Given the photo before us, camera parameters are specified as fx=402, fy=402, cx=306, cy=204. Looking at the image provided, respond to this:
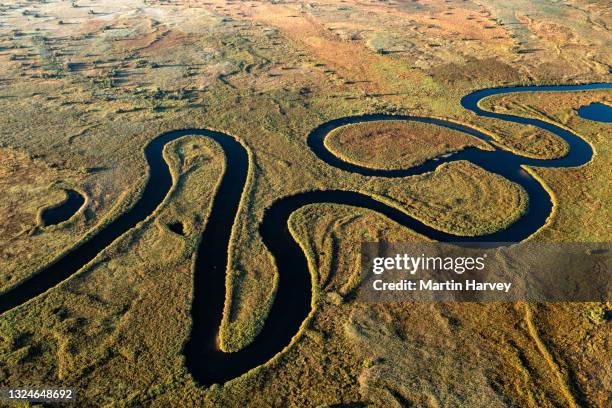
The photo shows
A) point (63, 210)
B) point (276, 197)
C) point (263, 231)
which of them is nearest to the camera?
point (263, 231)

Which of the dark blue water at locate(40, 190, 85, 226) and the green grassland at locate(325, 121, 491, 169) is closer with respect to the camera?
the dark blue water at locate(40, 190, 85, 226)

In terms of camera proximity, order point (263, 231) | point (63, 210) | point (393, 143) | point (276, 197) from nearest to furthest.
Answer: point (263, 231), point (63, 210), point (276, 197), point (393, 143)

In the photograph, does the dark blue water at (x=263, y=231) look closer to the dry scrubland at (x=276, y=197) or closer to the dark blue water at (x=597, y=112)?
the dry scrubland at (x=276, y=197)

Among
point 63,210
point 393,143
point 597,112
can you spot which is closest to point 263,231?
point 63,210

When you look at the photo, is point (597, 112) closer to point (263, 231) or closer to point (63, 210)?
point (263, 231)

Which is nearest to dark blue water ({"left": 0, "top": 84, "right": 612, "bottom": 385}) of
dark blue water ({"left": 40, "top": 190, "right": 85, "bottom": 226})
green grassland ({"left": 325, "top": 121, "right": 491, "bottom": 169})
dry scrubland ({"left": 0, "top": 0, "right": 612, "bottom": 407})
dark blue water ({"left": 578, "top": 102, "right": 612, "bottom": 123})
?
dry scrubland ({"left": 0, "top": 0, "right": 612, "bottom": 407})

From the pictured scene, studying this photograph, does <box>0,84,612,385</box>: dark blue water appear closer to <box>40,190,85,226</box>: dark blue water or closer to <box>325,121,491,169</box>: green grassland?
<box>325,121,491,169</box>: green grassland
